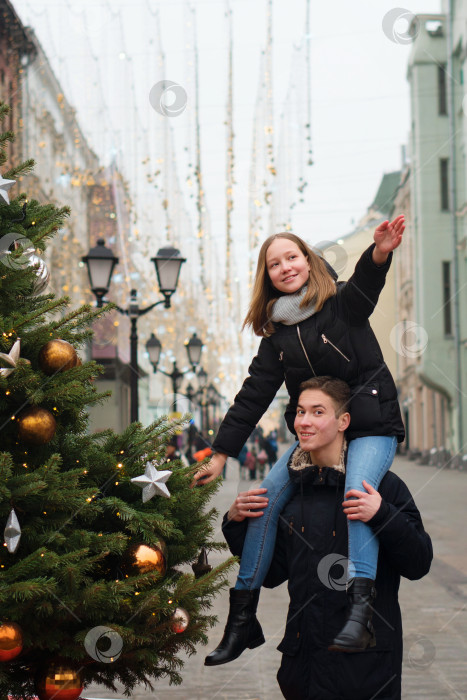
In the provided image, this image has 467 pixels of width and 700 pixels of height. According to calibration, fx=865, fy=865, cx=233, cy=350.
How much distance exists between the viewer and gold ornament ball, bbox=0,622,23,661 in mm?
2783

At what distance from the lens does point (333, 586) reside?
9.77 feet

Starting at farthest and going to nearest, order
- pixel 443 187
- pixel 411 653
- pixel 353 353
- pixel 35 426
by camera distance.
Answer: pixel 443 187, pixel 411 653, pixel 353 353, pixel 35 426

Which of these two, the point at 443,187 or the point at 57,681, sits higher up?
the point at 443,187

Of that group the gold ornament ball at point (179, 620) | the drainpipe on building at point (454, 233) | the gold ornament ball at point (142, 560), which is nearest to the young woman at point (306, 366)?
the gold ornament ball at point (179, 620)

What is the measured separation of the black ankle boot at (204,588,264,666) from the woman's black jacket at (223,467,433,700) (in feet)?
0.42

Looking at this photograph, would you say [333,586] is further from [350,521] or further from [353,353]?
[353,353]

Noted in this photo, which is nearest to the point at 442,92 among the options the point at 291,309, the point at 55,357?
the point at 291,309

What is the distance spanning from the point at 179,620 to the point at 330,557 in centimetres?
59

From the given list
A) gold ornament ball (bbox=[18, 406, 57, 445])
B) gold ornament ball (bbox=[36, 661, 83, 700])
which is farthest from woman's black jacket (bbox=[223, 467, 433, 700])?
gold ornament ball (bbox=[18, 406, 57, 445])

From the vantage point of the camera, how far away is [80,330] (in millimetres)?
3510

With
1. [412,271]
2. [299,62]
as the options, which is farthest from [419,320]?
Answer: [299,62]

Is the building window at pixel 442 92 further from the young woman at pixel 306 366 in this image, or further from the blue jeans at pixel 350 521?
the blue jeans at pixel 350 521

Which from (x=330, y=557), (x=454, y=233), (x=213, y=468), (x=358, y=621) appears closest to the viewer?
(x=358, y=621)

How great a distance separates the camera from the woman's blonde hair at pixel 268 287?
3.17 meters
